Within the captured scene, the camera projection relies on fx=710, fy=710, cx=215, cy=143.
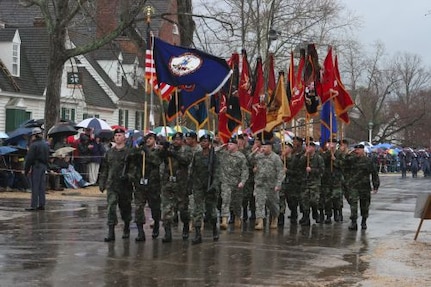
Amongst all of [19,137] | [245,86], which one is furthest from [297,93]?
[19,137]

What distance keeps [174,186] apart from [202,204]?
624 mm

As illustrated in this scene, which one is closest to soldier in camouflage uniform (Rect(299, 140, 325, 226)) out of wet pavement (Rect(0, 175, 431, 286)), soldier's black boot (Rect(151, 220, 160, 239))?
wet pavement (Rect(0, 175, 431, 286))

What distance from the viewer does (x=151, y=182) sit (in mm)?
11938

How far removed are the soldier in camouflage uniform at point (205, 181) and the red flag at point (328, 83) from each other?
4.84 metres

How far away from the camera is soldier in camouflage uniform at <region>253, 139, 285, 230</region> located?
14.3 meters

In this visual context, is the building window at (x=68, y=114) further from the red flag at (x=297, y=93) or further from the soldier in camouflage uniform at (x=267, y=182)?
the soldier in camouflage uniform at (x=267, y=182)

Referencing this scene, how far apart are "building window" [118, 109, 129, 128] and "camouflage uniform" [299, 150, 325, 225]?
31.8 m

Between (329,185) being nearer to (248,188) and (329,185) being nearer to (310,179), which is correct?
(310,179)

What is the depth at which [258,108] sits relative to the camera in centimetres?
1597

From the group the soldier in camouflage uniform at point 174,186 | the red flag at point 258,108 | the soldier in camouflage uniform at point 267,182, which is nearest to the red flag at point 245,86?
the red flag at point 258,108

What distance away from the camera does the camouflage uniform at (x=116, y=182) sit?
38.7 ft

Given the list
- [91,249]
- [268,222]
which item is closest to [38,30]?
[268,222]

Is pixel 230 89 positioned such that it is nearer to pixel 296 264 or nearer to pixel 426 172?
pixel 296 264

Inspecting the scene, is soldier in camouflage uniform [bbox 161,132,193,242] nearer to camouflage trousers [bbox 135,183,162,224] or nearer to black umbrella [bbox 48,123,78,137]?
camouflage trousers [bbox 135,183,162,224]
